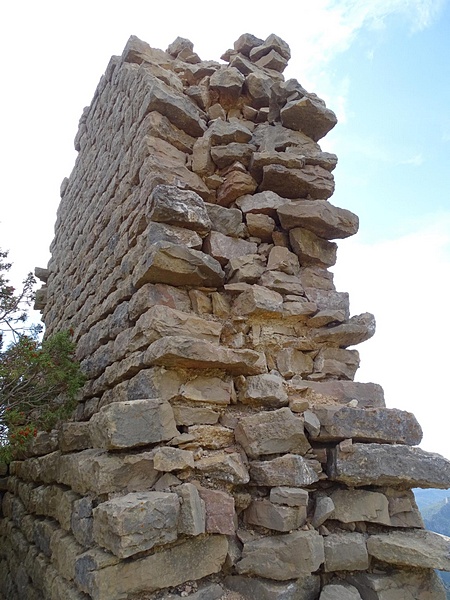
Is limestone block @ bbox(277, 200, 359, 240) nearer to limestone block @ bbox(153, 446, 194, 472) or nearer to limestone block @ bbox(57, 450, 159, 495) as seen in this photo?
limestone block @ bbox(153, 446, 194, 472)

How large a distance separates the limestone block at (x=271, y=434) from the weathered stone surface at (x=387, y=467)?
219 millimetres

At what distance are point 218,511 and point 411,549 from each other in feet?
3.44

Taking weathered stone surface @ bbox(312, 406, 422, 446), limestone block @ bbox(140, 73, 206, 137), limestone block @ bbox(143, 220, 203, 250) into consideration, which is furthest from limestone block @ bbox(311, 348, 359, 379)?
limestone block @ bbox(140, 73, 206, 137)

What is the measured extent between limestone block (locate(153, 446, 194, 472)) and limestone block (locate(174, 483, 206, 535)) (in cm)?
10

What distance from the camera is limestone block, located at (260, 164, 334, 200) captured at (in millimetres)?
3434

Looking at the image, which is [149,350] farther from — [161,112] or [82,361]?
[161,112]

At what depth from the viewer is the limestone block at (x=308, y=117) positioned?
12.3 feet

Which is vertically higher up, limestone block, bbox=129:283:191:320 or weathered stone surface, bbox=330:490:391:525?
limestone block, bbox=129:283:191:320

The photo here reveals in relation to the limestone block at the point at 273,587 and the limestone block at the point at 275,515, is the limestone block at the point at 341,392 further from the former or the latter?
the limestone block at the point at 273,587

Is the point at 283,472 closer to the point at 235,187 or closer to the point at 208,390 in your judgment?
the point at 208,390

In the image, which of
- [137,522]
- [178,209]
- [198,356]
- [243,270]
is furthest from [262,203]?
[137,522]

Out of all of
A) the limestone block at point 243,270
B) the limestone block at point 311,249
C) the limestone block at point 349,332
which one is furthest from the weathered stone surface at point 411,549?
the limestone block at point 311,249

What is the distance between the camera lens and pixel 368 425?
262 centimetres

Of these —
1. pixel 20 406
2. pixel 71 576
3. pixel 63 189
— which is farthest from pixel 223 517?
pixel 63 189
